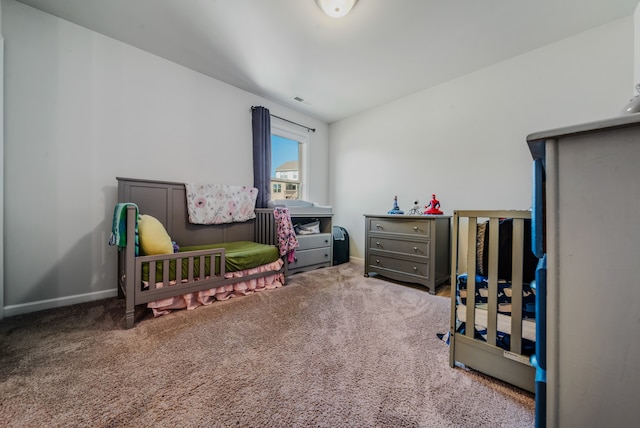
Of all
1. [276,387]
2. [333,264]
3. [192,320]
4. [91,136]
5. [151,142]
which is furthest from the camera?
[333,264]

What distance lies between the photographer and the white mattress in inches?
38.1

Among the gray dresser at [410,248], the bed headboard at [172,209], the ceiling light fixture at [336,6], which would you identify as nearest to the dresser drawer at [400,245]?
the gray dresser at [410,248]

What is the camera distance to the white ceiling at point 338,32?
1.68m

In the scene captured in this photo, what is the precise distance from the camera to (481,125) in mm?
2418

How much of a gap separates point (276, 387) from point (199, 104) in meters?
2.80

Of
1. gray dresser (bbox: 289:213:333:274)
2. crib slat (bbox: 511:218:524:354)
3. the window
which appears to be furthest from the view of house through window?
crib slat (bbox: 511:218:524:354)

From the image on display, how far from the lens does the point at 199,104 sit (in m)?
2.56

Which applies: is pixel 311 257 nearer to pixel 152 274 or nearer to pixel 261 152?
pixel 261 152

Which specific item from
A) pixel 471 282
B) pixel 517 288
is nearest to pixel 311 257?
pixel 471 282

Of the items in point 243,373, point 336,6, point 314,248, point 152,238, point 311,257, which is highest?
point 336,6

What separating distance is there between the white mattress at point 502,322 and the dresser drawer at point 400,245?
118 centimetres

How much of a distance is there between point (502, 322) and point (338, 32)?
7.61 ft

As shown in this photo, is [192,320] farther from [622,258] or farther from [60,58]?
[60,58]

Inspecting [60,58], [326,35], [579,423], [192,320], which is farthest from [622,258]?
[60,58]
